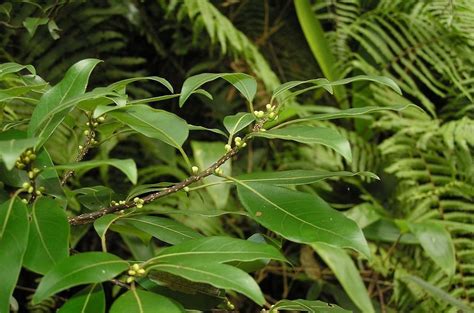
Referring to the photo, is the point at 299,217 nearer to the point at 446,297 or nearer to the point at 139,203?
the point at 139,203

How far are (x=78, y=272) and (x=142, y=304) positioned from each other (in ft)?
0.16

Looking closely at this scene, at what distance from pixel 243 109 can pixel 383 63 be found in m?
0.42

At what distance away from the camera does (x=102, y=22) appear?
1621 millimetres

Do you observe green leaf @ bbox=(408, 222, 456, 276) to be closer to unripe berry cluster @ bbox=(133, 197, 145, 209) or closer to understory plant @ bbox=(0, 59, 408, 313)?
understory plant @ bbox=(0, 59, 408, 313)

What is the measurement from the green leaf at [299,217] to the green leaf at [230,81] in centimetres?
10

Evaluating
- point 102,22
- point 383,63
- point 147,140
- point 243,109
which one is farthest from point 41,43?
point 383,63

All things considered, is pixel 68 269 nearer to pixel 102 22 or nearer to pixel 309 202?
pixel 309 202

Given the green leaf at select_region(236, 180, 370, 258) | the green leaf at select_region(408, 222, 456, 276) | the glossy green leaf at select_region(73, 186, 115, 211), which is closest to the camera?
the green leaf at select_region(236, 180, 370, 258)

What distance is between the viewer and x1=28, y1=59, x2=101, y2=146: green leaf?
0.51m

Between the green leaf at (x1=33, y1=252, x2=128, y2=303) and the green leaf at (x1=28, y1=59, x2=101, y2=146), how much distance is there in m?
0.12

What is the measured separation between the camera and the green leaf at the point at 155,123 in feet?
1.73

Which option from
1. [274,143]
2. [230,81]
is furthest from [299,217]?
[274,143]

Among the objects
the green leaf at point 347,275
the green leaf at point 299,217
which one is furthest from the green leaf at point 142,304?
the green leaf at point 347,275

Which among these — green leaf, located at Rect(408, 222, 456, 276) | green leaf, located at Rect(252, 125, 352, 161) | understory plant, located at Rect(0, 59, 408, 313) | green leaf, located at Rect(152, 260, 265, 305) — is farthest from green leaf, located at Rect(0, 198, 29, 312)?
green leaf, located at Rect(408, 222, 456, 276)
